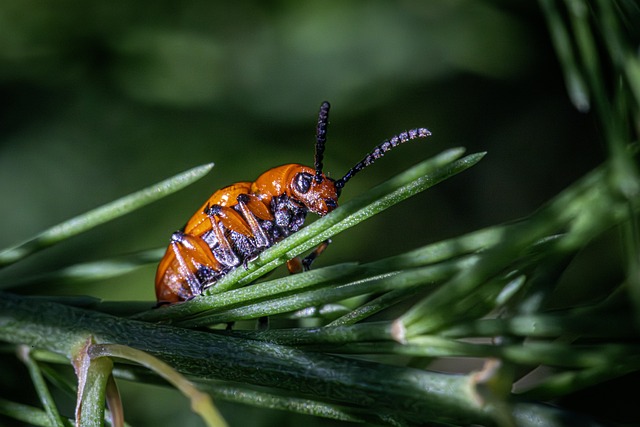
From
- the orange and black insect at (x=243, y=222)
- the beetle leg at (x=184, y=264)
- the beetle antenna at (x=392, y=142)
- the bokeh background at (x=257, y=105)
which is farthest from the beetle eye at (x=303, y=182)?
the bokeh background at (x=257, y=105)

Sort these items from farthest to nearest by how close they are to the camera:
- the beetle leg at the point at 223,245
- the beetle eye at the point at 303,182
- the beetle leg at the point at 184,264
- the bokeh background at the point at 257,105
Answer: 1. the bokeh background at the point at 257,105
2. the beetle eye at the point at 303,182
3. the beetle leg at the point at 223,245
4. the beetle leg at the point at 184,264

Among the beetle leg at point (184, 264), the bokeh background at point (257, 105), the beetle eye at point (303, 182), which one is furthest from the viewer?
the bokeh background at point (257, 105)

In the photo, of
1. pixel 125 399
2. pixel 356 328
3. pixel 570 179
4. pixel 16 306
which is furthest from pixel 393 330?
pixel 570 179

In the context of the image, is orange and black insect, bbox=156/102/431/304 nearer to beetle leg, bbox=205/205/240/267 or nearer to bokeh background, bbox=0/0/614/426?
beetle leg, bbox=205/205/240/267

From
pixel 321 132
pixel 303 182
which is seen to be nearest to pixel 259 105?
pixel 303 182

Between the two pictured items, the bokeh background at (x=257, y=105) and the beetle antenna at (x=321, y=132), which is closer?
the beetle antenna at (x=321, y=132)

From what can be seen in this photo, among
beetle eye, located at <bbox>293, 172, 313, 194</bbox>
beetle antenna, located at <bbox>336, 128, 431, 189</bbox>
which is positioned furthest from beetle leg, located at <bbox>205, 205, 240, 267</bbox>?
beetle antenna, located at <bbox>336, 128, 431, 189</bbox>

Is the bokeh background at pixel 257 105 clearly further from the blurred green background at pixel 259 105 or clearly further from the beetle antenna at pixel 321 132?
the beetle antenna at pixel 321 132

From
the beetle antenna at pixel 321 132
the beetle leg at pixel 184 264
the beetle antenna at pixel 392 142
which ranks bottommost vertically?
the beetle leg at pixel 184 264
